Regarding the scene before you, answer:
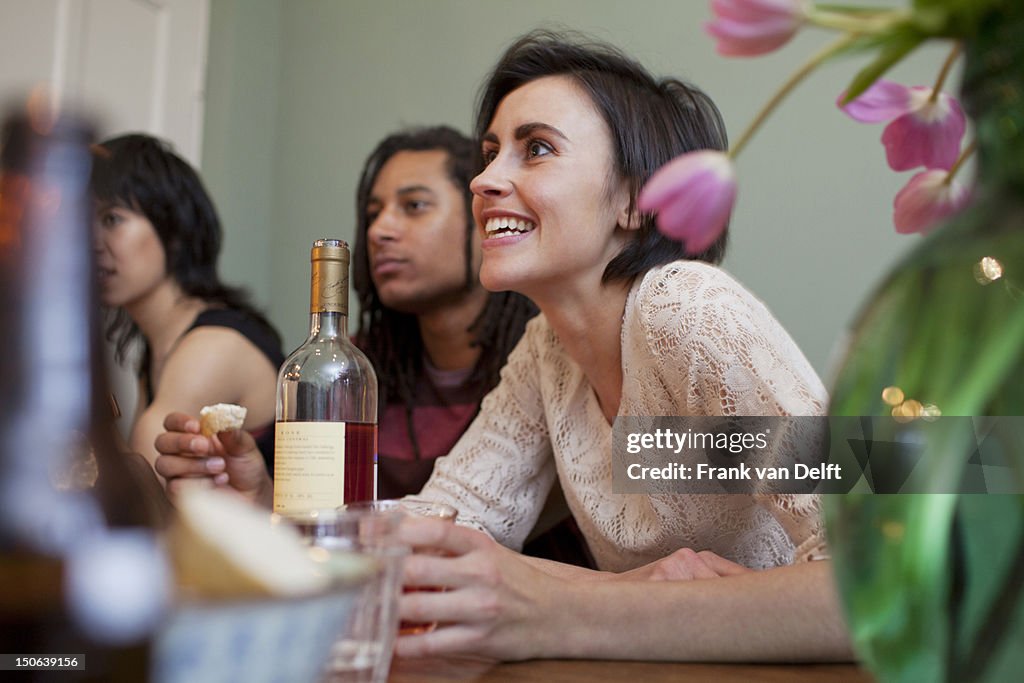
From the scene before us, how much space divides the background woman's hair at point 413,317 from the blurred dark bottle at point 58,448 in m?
1.52

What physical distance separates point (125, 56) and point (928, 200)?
Answer: 279 centimetres

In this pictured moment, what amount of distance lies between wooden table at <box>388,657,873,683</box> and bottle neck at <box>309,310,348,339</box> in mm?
370

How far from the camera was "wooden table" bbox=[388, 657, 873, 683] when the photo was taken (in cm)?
54

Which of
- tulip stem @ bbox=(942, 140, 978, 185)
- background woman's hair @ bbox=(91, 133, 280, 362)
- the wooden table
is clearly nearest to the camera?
tulip stem @ bbox=(942, 140, 978, 185)

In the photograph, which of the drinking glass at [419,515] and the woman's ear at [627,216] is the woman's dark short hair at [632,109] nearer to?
the woman's ear at [627,216]

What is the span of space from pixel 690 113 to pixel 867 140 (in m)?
0.73

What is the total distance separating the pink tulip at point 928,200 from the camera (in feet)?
1.36

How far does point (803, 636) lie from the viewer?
2.05 ft

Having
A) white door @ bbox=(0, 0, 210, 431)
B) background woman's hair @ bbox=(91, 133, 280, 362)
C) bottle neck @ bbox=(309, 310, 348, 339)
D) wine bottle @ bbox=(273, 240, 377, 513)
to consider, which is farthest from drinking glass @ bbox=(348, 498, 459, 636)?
white door @ bbox=(0, 0, 210, 431)

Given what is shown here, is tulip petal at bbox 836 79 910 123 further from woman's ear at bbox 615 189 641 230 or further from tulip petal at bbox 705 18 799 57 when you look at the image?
woman's ear at bbox 615 189 641 230

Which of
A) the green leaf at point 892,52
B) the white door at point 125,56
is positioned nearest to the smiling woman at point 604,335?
the green leaf at point 892,52

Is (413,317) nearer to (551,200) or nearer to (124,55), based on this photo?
(551,200)

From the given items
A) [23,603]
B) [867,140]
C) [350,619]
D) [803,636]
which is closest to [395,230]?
[867,140]

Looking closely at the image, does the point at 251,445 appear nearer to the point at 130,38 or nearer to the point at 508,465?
the point at 508,465
